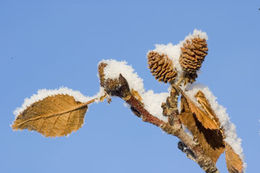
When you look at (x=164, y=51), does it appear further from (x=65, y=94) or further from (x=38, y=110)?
(x=38, y=110)

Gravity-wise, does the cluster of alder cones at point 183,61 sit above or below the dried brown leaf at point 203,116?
above

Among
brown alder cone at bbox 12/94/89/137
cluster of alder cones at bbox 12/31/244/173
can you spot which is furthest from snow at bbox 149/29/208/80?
brown alder cone at bbox 12/94/89/137

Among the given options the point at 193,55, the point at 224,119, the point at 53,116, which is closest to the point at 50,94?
the point at 53,116

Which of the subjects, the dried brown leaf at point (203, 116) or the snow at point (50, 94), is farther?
the snow at point (50, 94)

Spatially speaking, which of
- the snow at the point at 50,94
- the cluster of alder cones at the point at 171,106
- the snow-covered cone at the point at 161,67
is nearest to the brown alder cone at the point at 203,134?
the cluster of alder cones at the point at 171,106

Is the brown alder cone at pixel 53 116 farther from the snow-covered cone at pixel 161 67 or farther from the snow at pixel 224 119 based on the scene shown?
the snow at pixel 224 119

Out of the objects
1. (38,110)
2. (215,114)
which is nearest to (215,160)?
(215,114)

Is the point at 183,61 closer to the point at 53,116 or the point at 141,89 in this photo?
the point at 141,89
